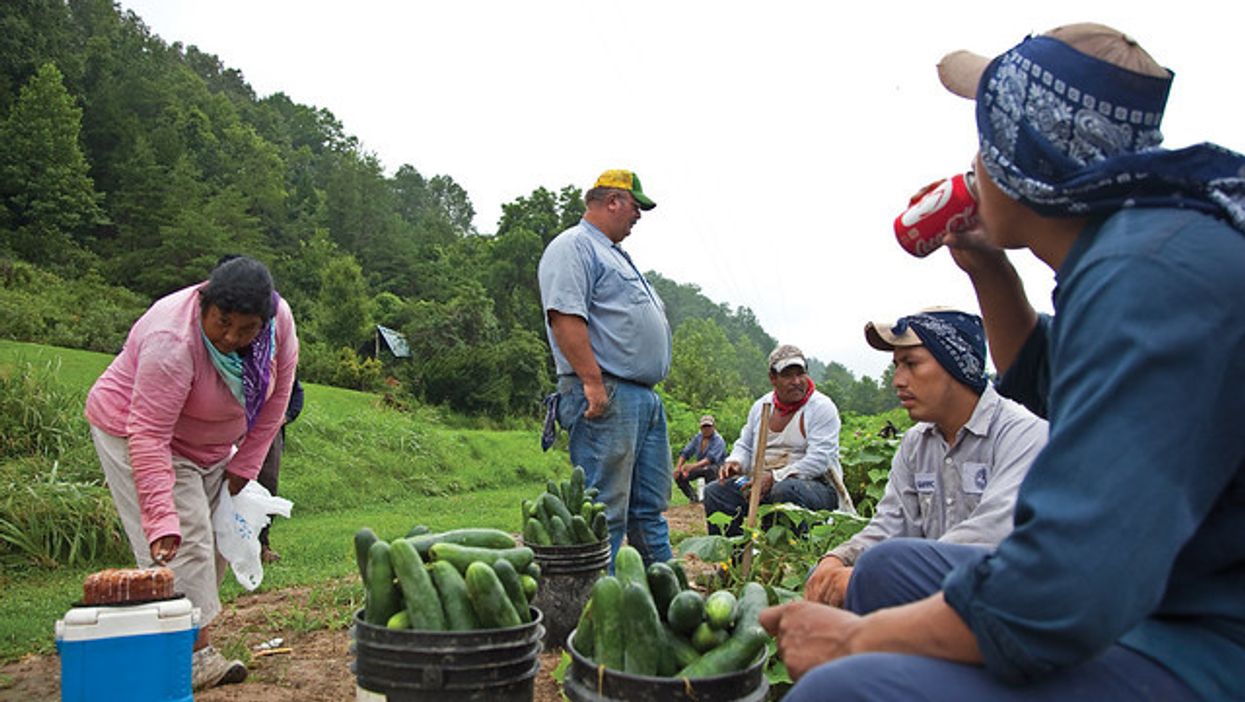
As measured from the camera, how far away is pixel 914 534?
376 centimetres

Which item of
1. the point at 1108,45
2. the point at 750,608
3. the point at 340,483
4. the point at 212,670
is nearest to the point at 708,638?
the point at 750,608

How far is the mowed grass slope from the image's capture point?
22.7 ft

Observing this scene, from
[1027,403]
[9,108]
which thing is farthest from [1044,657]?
[9,108]

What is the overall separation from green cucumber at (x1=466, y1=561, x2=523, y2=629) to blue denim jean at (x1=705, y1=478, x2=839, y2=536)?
10.1ft

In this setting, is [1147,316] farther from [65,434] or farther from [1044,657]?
[65,434]

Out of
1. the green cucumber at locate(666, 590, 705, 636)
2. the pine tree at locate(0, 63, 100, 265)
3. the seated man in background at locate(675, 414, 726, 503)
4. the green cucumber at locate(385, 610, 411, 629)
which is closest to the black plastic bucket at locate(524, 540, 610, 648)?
the green cucumber at locate(385, 610, 411, 629)

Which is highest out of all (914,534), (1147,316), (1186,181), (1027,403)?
(1186,181)

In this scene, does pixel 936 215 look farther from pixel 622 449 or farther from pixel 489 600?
pixel 622 449

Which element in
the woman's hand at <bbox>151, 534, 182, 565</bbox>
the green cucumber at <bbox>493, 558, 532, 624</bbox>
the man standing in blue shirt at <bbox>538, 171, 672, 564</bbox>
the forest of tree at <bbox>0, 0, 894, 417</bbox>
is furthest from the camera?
the forest of tree at <bbox>0, 0, 894, 417</bbox>

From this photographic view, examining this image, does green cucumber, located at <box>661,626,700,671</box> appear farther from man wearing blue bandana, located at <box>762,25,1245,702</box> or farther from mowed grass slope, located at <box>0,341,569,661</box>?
mowed grass slope, located at <box>0,341,569,661</box>

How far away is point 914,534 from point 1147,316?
8.62 feet

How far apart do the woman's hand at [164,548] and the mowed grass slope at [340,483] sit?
1.78 m

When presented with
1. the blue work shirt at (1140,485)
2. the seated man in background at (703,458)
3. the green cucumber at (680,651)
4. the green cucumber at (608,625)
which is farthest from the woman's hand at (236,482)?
the seated man in background at (703,458)

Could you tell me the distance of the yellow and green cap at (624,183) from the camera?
5.64m
